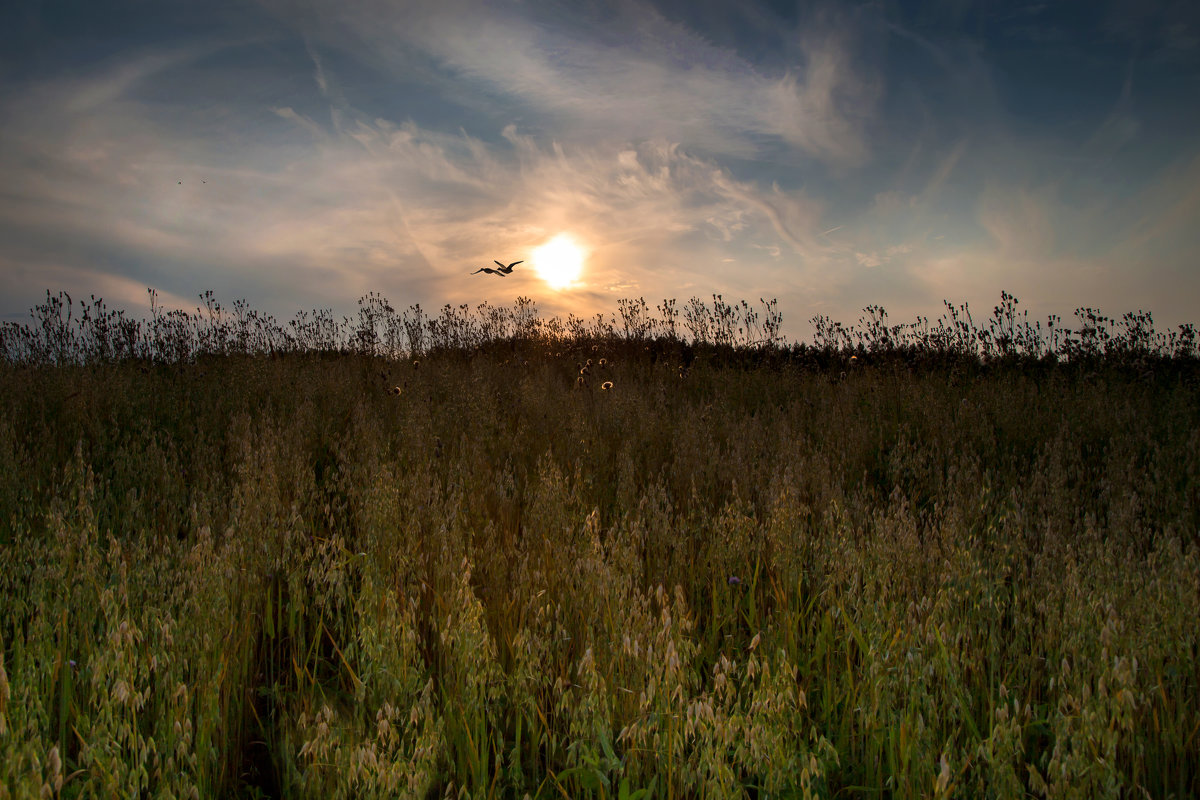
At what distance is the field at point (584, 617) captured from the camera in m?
1.38

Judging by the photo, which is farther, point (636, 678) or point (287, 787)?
point (636, 678)

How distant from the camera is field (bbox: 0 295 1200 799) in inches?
54.1

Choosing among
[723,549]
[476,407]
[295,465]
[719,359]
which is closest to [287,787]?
[723,549]

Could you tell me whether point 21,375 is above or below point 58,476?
above

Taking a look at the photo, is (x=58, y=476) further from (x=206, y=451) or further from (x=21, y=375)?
(x=21, y=375)

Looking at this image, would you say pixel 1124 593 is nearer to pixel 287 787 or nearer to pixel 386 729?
pixel 386 729

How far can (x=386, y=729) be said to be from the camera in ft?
4.24

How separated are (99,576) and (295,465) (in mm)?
1428

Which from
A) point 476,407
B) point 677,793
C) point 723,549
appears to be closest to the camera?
point 677,793

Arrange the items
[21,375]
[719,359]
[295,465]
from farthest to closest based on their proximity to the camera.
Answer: [719,359] < [21,375] < [295,465]

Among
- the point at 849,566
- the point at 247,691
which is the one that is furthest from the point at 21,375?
the point at 849,566

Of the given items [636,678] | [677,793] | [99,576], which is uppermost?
[99,576]

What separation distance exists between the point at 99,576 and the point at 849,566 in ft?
7.81

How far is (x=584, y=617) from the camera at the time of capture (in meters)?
2.13
